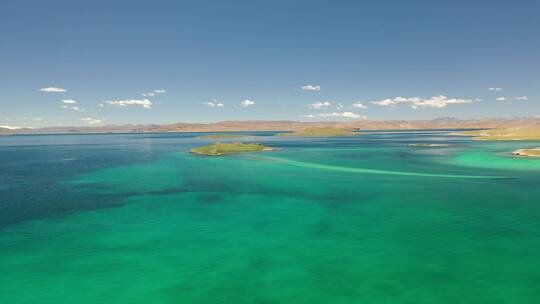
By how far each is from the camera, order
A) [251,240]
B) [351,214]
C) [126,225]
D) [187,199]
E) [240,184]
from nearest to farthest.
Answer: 1. [251,240]
2. [126,225]
3. [351,214]
4. [187,199]
5. [240,184]

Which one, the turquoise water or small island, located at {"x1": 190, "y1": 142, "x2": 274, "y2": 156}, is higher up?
small island, located at {"x1": 190, "y1": 142, "x2": 274, "y2": 156}

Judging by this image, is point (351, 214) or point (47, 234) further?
point (351, 214)

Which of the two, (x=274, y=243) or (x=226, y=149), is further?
(x=226, y=149)

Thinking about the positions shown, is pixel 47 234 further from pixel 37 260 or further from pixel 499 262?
pixel 499 262

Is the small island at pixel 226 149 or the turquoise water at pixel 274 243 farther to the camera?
the small island at pixel 226 149

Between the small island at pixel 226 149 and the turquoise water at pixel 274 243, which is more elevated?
the small island at pixel 226 149

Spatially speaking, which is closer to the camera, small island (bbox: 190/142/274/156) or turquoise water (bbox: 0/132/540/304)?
turquoise water (bbox: 0/132/540/304)

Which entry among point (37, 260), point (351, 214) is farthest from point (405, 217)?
point (37, 260)

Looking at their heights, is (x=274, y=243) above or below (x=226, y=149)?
below
